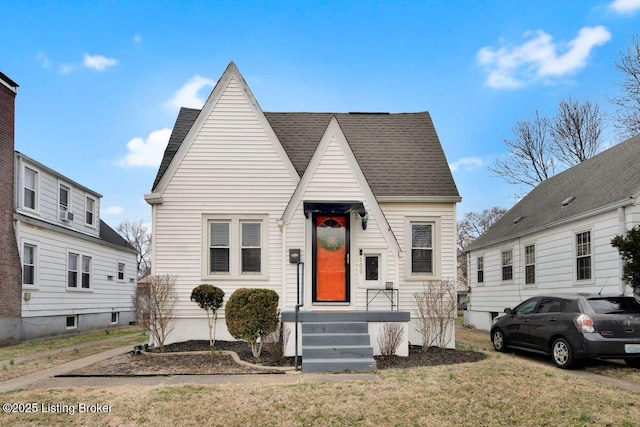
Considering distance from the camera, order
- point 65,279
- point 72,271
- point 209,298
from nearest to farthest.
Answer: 1. point 209,298
2. point 65,279
3. point 72,271

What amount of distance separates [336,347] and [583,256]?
8.77 meters

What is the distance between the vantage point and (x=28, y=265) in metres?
17.1

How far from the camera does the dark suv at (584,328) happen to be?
9641 mm

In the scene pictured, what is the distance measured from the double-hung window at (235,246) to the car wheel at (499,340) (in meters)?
6.17

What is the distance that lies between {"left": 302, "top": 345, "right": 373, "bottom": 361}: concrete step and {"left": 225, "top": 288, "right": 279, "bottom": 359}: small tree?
93 cm

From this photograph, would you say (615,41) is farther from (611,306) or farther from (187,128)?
(187,128)

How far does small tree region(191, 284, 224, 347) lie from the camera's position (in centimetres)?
1162

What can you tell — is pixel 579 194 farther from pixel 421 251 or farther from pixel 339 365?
pixel 339 365

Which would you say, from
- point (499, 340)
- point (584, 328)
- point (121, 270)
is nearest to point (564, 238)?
point (499, 340)

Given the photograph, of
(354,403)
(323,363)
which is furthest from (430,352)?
(354,403)

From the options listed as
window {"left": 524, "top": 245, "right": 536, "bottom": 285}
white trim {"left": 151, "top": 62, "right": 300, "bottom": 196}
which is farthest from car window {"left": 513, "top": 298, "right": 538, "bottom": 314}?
white trim {"left": 151, "top": 62, "right": 300, "bottom": 196}

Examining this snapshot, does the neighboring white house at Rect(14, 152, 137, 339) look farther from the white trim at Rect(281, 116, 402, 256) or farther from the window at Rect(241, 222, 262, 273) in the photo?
the white trim at Rect(281, 116, 402, 256)

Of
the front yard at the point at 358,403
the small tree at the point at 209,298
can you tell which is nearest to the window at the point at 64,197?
the small tree at the point at 209,298

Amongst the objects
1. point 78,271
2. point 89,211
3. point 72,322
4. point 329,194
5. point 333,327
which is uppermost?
point 89,211
